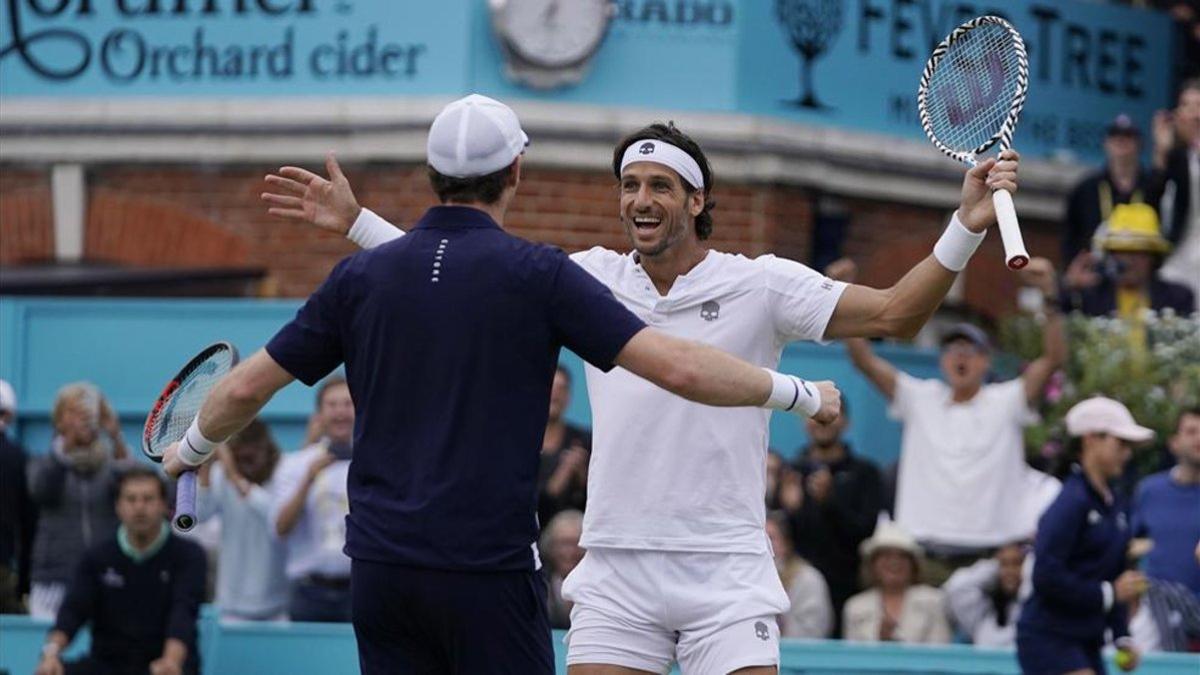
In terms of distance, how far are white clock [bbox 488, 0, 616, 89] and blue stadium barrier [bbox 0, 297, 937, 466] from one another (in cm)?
177

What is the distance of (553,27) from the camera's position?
14.7m

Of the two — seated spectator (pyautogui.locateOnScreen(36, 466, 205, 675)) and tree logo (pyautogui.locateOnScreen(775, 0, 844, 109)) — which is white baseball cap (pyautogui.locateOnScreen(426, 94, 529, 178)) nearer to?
seated spectator (pyautogui.locateOnScreen(36, 466, 205, 675))

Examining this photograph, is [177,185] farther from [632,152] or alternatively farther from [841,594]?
[632,152]

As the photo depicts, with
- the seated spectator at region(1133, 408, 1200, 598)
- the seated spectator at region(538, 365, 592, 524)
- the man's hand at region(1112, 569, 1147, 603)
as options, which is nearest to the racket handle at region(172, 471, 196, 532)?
the man's hand at region(1112, 569, 1147, 603)

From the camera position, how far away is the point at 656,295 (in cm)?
798

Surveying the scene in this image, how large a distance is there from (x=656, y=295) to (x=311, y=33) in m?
7.62

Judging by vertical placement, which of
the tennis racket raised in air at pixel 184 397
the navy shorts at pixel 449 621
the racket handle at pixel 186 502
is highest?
the tennis racket raised in air at pixel 184 397

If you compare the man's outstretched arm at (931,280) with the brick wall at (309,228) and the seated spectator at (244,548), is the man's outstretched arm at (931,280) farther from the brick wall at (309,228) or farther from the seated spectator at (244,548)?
the brick wall at (309,228)

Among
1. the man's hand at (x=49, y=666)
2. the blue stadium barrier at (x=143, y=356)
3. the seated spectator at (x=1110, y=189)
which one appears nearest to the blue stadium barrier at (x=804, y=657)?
the man's hand at (x=49, y=666)

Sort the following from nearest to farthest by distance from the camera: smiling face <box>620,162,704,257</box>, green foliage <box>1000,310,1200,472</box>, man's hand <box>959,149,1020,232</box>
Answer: man's hand <box>959,149,1020,232</box> < smiling face <box>620,162,704,257</box> < green foliage <box>1000,310,1200,472</box>

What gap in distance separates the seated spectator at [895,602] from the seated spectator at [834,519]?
13.3 inches

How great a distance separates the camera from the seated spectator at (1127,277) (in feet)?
48.5

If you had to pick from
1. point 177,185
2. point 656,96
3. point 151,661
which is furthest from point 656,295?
point 177,185

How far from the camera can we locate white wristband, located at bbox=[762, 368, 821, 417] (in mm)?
6785
